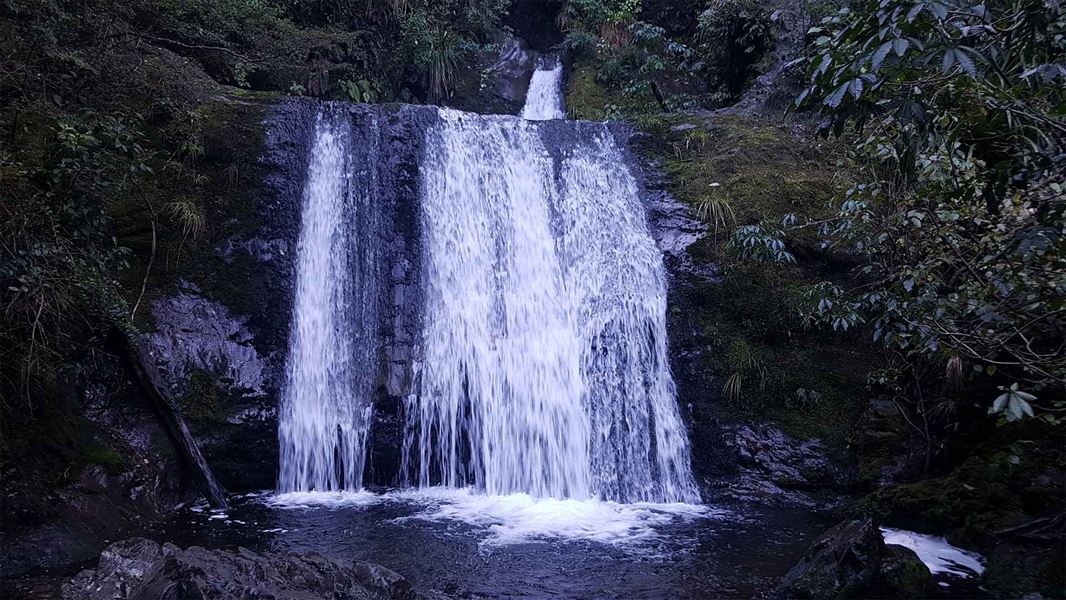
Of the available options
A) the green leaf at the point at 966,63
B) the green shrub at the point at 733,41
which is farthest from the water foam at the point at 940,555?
the green shrub at the point at 733,41

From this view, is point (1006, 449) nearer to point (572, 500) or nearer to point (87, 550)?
point (572, 500)

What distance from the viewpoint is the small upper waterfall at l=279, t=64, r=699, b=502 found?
8.57 metres

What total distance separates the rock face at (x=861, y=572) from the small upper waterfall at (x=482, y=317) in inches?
127

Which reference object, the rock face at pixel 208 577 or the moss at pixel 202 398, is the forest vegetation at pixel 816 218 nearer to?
the moss at pixel 202 398

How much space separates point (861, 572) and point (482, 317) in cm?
584

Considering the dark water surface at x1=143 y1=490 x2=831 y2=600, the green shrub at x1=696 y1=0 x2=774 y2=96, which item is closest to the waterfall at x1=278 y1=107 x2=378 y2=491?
the dark water surface at x1=143 y1=490 x2=831 y2=600

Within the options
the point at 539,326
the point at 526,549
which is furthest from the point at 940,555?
the point at 539,326

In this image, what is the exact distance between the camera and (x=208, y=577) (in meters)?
3.74

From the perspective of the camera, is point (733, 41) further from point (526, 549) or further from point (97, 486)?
point (97, 486)

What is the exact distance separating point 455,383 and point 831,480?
4801mm

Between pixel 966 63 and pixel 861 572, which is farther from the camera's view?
pixel 861 572

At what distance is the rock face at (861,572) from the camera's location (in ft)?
15.9

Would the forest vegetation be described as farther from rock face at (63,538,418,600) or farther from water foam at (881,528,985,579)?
rock face at (63,538,418,600)

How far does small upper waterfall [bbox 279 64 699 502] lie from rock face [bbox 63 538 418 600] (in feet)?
13.4
